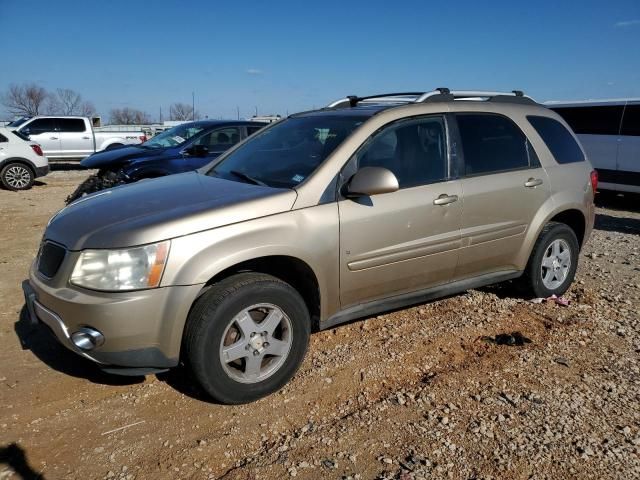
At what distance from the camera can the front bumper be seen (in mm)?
2752

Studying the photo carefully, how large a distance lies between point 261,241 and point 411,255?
3.86 ft

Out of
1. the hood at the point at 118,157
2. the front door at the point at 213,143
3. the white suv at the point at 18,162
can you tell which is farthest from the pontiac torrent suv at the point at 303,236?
the white suv at the point at 18,162

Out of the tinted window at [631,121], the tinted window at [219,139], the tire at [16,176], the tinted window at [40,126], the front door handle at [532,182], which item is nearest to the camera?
the front door handle at [532,182]

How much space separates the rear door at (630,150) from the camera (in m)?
9.68

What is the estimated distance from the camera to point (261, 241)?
3059 mm

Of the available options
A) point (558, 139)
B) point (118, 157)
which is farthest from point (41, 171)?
point (558, 139)

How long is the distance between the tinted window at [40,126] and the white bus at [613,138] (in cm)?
1553

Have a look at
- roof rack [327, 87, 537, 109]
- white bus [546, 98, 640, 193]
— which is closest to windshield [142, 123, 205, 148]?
roof rack [327, 87, 537, 109]

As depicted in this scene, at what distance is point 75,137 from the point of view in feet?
57.6

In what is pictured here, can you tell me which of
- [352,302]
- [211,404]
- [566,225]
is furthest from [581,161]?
[211,404]

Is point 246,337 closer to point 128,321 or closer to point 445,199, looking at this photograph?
point 128,321

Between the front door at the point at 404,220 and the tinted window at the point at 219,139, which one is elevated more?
the tinted window at the point at 219,139

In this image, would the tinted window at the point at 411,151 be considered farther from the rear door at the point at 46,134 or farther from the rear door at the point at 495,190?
the rear door at the point at 46,134

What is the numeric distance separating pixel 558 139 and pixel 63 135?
16.8 meters
